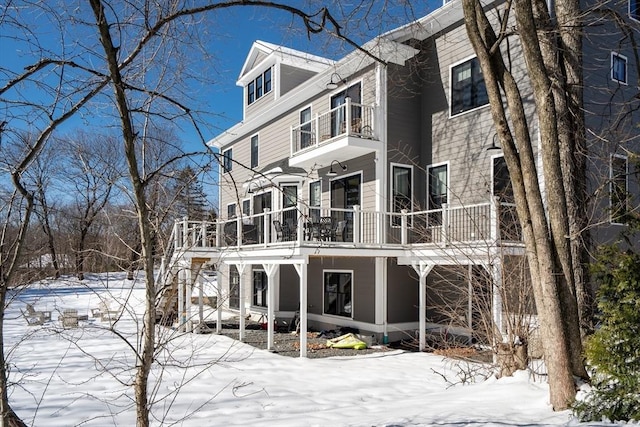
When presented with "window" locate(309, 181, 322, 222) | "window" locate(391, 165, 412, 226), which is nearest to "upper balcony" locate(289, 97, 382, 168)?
"window" locate(309, 181, 322, 222)

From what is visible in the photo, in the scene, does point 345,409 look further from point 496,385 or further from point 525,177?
point 525,177

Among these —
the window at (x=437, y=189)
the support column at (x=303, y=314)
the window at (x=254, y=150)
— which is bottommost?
the support column at (x=303, y=314)

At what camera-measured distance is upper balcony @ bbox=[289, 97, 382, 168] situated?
43.5ft

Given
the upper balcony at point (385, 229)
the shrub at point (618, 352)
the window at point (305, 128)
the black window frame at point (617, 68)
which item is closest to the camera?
the shrub at point (618, 352)

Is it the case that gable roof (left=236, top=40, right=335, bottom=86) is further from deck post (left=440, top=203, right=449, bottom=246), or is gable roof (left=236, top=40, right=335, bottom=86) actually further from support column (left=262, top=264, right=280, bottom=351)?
support column (left=262, top=264, right=280, bottom=351)

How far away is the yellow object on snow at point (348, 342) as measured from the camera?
12.9 metres

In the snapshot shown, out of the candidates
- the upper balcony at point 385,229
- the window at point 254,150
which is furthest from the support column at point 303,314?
the window at point 254,150

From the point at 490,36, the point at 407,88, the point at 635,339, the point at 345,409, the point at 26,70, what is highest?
the point at 407,88

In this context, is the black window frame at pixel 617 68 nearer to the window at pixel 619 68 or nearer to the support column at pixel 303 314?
the window at pixel 619 68

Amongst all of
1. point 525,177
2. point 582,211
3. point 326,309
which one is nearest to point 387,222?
point 326,309

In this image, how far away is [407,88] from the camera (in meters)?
14.1

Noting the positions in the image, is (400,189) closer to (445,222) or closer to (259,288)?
(445,222)

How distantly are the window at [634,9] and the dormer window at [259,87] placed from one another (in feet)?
39.8

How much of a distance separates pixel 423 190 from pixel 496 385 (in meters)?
7.95
